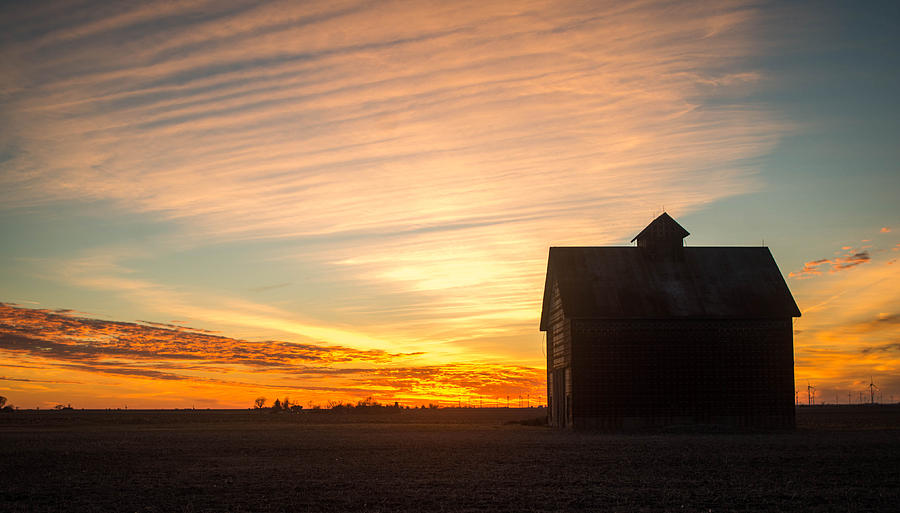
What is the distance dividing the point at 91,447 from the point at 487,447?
49.9ft

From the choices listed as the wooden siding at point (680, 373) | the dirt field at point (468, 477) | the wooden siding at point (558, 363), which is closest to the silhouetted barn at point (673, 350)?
the wooden siding at point (680, 373)

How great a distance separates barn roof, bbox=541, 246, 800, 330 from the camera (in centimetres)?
4084

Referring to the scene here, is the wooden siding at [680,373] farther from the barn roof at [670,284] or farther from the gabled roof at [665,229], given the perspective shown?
the gabled roof at [665,229]

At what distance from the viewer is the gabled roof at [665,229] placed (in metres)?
45.4

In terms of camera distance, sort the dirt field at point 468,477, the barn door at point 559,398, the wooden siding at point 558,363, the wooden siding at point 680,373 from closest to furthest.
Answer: the dirt field at point 468,477 < the wooden siding at point 680,373 < the wooden siding at point 558,363 < the barn door at point 559,398

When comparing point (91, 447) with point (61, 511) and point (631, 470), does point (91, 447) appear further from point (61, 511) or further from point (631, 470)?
point (631, 470)

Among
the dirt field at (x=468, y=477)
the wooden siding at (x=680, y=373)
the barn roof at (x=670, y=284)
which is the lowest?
the dirt field at (x=468, y=477)

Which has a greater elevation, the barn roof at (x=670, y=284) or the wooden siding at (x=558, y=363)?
the barn roof at (x=670, y=284)

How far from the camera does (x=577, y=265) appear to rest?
144 feet

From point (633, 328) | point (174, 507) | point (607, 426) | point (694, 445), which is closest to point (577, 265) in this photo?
point (633, 328)

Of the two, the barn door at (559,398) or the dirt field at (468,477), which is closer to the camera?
the dirt field at (468,477)

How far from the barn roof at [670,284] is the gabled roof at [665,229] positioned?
97 centimetres

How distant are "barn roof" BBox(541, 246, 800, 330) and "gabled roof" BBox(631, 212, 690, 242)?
3.17 ft

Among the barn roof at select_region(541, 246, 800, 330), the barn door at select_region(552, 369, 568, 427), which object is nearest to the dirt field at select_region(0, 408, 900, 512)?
the barn roof at select_region(541, 246, 800, 330)
